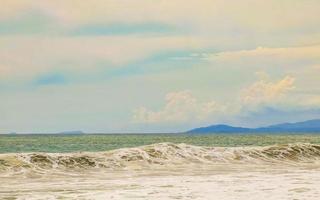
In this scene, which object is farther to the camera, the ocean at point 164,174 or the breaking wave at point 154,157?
the breaking wave at point 154,157

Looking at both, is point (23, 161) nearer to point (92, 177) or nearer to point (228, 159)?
point (92, 177)

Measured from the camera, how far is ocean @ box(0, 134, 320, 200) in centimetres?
1946

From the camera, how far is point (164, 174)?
2792 cm

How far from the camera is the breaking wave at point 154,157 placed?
106 feet

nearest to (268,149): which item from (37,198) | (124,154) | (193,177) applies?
(124,154)

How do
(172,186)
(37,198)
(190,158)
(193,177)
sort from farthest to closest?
(190,158) < (193,177) < (172,186) < (37,198)

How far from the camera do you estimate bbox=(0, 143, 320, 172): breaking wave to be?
32.4 metres

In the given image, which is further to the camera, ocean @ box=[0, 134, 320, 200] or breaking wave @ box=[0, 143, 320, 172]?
breaking wave @ box=[0, 143, 320, 172]

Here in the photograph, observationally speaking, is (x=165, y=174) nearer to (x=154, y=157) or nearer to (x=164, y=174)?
(x=164, y=174)

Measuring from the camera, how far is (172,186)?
21516mm

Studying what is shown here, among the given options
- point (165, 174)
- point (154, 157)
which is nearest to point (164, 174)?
point (165, 174)

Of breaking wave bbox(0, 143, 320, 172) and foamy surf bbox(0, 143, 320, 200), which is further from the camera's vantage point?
breaking wave bbox(0, 143, 320, 172)

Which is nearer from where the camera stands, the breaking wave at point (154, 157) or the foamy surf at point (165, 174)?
the foamy surf at point (165, 174)

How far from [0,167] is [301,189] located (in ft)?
52.5
